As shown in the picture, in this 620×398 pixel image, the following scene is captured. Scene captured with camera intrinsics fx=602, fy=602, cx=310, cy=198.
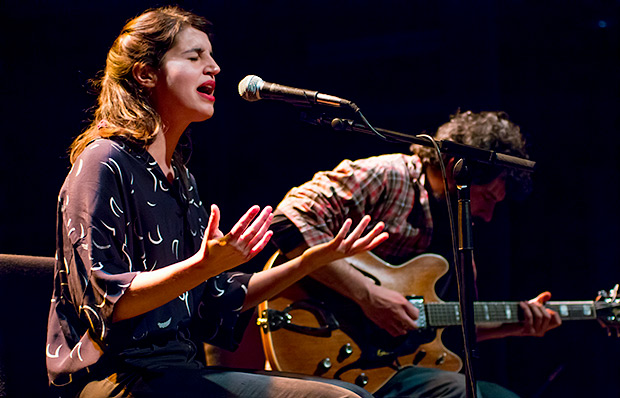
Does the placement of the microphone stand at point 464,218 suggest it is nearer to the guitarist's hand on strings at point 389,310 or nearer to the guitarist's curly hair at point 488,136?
the guitarist's hand on strings at point 389,310

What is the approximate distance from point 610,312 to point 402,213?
1.44m

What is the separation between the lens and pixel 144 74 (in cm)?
195

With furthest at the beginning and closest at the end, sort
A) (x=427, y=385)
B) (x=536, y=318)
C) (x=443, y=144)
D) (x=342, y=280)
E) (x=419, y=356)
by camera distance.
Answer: (x=536, y=318), (x=419, y=356), (x=342, y=280), (x=427, y=385), (x=443, y=144)

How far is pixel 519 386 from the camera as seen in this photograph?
3.89 m

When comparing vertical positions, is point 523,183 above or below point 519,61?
below

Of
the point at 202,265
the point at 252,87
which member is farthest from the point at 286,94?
the point at 202,265

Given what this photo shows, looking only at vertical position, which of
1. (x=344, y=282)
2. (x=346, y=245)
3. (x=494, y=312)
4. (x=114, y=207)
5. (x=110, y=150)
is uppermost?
(x=110, y=150)

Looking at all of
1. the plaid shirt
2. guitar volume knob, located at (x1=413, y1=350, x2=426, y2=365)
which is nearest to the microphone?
the plaid shirt

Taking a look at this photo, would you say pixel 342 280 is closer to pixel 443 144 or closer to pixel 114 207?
pixel 443 144

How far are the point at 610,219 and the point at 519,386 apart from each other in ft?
4.06

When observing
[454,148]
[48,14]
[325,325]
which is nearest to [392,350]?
[325,325]

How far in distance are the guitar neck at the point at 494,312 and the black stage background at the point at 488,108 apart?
43 cm

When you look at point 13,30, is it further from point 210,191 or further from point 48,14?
point 210,191

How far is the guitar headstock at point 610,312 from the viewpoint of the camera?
3.38 m
